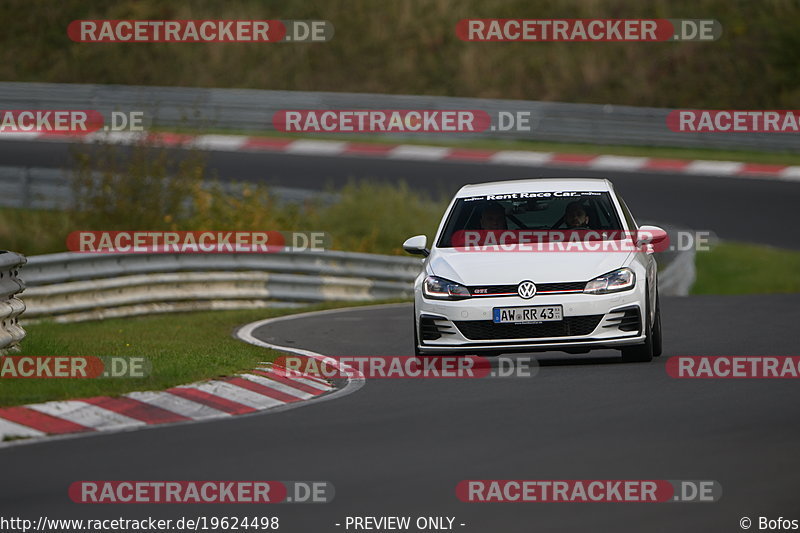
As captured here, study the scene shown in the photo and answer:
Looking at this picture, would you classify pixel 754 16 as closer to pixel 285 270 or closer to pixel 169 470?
pixel 285 270

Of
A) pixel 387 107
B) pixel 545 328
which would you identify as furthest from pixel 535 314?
pixel 387 107

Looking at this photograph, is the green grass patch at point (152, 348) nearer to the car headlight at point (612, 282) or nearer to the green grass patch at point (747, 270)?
the car headlight at point (612, 282)

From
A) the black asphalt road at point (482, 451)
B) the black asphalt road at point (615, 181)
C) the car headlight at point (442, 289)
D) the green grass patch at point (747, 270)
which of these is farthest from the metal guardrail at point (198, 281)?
the black asphalt road at point (615, 181)

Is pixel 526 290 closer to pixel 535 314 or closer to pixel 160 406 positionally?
pixel 535 314

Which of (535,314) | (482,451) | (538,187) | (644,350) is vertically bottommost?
(482,451)

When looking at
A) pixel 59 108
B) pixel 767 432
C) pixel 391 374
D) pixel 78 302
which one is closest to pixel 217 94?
pixel 59 108

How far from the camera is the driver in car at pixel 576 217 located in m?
13.3

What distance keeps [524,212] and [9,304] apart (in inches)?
167

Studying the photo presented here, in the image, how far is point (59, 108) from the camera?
37.4 metres

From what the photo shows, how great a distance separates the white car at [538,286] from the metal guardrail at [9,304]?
10.1 feet

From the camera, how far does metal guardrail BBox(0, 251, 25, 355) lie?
12.0 m

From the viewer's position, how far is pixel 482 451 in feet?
28.0

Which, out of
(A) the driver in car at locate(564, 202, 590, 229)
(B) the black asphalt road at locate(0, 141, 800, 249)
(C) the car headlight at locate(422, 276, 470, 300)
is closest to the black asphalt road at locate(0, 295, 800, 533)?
(C) the car headlight at locate(422, 276, 470, 300)

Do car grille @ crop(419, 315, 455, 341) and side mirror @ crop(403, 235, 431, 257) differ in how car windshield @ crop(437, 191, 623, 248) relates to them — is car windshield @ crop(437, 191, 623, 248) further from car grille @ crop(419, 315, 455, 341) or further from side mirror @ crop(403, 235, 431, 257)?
car grille @ crop(419, 315, 455, 341)
